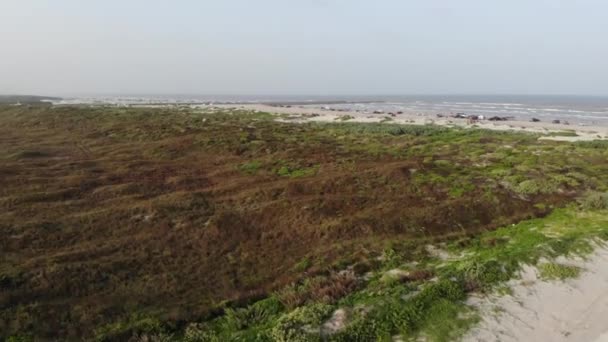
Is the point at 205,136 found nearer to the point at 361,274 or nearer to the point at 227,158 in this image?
the point at 227,158

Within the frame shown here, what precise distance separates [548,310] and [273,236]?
8.35 meters

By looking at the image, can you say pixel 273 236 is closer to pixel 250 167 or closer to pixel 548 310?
pixel 548 310

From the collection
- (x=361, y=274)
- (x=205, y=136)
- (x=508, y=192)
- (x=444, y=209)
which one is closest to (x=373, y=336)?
(x=361, y=274)

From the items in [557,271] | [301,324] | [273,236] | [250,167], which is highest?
[250,167]

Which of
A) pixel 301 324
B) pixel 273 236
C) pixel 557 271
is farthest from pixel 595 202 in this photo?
pixel 301 324

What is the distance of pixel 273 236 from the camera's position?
570 inches

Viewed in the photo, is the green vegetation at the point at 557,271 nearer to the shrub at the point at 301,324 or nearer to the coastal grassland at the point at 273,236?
the coastal grassland at the point at 273,236

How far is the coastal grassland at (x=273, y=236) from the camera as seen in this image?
30.3 feet

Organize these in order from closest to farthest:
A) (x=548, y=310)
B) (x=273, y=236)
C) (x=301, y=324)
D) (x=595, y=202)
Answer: (x=301, y=324)
(x=548, y=310)
(x=273, y=236)
(x=595, y=202)

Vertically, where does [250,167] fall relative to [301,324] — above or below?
above

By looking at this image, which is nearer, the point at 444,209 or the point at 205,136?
the point at 444,209

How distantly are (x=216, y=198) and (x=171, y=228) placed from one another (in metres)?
3.75

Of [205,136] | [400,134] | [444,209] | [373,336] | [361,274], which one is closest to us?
[373,336]

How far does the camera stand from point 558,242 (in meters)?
12.0
